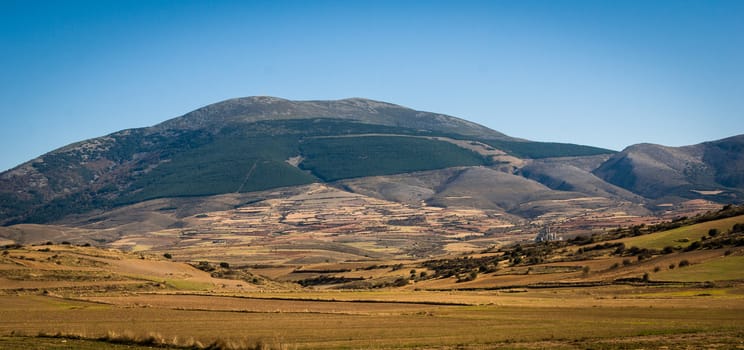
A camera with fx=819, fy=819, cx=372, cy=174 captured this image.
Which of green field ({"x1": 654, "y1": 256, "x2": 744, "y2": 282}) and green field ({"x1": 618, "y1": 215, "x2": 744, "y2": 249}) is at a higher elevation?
green field ({"x1": 618, "y1": 215, "x2": 744, "y2": 249})

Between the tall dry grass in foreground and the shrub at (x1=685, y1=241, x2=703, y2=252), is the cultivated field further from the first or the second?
the shrub at (x1=685, y1=241, x2=703, y2=252)

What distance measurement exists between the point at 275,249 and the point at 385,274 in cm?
6383

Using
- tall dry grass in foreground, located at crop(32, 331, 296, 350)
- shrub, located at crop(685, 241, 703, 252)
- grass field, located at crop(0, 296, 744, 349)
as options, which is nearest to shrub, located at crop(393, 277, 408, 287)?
shrub, located at crop(685, 241, 703, 252)

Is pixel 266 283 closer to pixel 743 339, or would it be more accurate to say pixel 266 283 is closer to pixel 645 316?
pixel 645 316

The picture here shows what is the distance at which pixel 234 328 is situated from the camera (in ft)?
117

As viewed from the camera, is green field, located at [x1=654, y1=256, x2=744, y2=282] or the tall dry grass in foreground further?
green field, located at [x1=654, y1=256, x2=744, y2=282]

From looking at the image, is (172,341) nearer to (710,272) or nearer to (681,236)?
(710,272)

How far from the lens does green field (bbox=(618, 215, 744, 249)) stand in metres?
75.4

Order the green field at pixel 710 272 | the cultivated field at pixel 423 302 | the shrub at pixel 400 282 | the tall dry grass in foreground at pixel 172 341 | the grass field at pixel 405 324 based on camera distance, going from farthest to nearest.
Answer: the shrub at pixel 400 282 < the green field at pixel 710 272 < the cultivated field at pixel 423 302 < the grass field at pixel 405 324 < the tall dry grass in foreground at pixel 172 341

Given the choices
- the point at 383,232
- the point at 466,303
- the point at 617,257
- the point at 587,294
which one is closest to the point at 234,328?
the point at 466,303

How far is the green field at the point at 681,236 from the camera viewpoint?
247ft

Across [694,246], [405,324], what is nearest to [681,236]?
[694,246]

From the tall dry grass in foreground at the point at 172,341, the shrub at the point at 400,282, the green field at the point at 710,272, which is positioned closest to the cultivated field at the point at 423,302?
the tall dry grass in foreground at the point at 172,341

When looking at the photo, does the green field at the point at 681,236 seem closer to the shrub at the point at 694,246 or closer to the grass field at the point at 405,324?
the shrub at the point at 694,246
